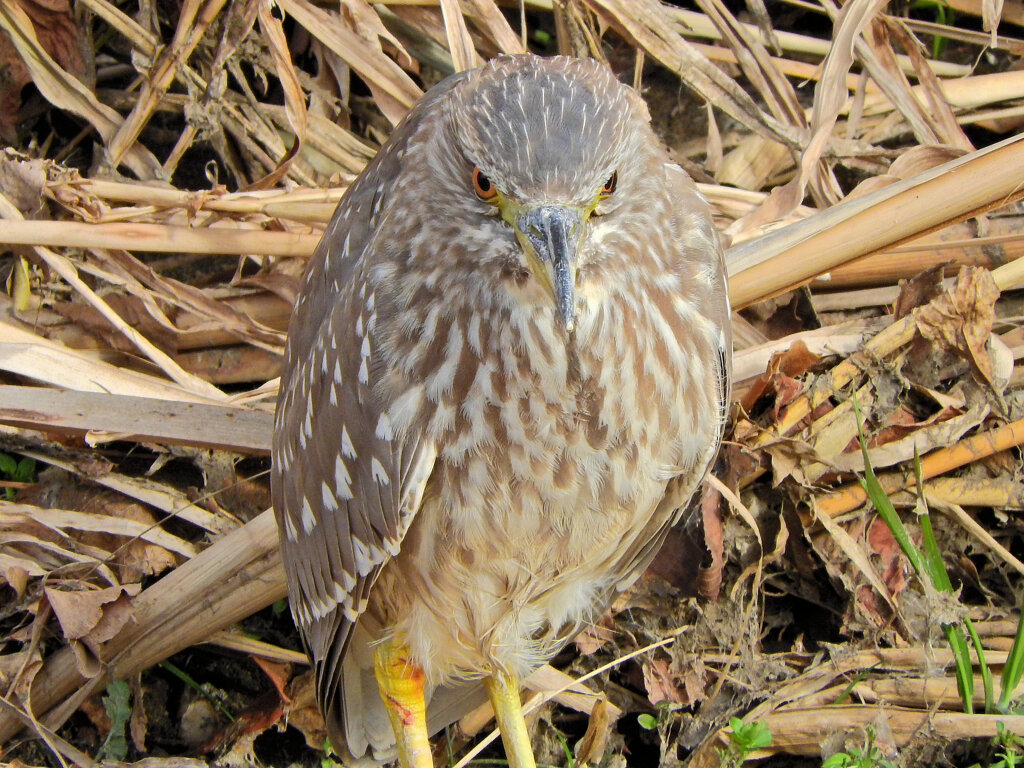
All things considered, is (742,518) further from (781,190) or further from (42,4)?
(42,4)

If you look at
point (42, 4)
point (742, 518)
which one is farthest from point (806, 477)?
point (42, 4)

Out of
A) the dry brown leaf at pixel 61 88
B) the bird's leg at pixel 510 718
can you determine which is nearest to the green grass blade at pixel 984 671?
the bird's leg at pixel 510 718

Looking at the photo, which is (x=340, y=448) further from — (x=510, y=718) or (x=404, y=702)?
(x=510, y=718)

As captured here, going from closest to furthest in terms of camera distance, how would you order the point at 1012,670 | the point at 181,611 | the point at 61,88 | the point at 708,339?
the point at 708,339 < the point at 1012,670 < the point at 181,611 < the point at 61,88

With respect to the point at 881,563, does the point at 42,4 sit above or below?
above

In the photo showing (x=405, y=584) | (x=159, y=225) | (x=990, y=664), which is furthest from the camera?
(x=159, y=225)

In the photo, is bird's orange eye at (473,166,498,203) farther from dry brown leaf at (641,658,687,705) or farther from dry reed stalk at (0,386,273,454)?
dry brown leaf at (641,658,687,705)

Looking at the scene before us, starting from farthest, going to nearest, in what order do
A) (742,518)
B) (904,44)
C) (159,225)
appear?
(904,44) → (159,225) → (742,518)

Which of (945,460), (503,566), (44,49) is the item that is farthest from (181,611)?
(945,460)
